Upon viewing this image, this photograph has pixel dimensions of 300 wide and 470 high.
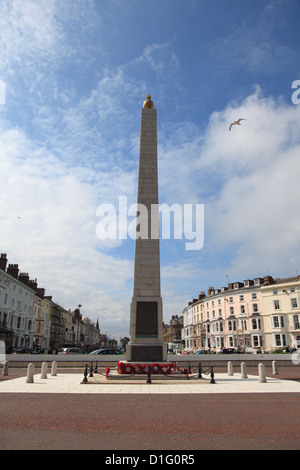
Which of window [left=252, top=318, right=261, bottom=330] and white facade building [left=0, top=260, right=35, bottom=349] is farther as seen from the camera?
window [left=252, top=318, right=261, bottom=330]

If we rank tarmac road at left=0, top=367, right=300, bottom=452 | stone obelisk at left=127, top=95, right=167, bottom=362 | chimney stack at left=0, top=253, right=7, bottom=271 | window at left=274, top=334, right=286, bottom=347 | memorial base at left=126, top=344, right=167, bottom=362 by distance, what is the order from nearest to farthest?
tarmac road at left=0, top=367, right=300, bottom=452
memorial base at left=126, top=344, right=167, bottom=362
stone obelisk at left=127, top=95, right=167, bottom=362
chimney stack at left=0, top=253, right=7, bottom=271
window at left=274, top=334, right=286, bottom=347

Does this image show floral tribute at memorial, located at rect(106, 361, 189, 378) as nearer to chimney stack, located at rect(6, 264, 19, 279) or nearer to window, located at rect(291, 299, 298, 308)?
chimney stack, located at rect(6, 264, 19, 279)

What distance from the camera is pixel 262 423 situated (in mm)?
8695

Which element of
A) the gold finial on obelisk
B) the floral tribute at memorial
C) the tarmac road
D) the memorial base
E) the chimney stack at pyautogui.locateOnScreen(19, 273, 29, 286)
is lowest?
the tarmac road

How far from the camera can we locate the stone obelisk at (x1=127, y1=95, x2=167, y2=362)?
19.8m

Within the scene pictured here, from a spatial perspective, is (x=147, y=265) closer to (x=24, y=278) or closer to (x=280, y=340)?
(x=24, y=278)

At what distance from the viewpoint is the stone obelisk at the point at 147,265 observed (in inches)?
781

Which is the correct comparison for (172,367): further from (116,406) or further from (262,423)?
Result: (262,423)

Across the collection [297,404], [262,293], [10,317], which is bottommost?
[297,404]

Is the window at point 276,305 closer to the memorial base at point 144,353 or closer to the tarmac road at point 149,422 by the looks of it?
the memorial base at point 144,353

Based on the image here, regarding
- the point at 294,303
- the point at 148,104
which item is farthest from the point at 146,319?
the point at 294,303

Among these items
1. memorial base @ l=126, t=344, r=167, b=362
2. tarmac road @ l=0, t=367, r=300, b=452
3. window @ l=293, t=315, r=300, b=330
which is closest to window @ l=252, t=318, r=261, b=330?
window @ l=293, t=315, r=300, b=330
